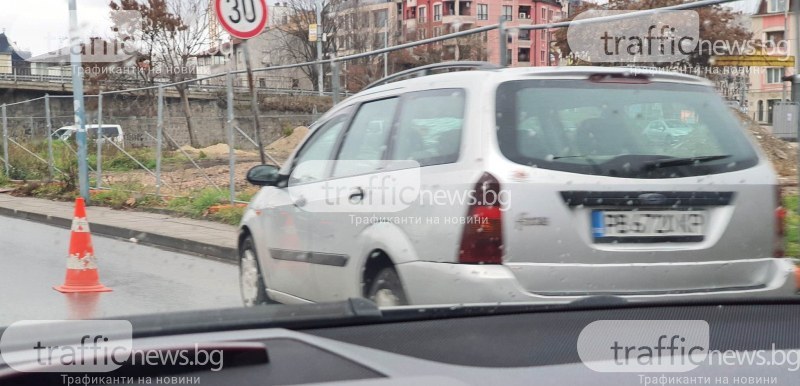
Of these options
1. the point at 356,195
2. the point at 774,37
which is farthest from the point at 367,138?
the point at 774,37

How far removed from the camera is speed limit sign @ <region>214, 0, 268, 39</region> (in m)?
9.92

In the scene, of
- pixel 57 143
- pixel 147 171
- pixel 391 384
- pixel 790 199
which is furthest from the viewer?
pixel 57 143

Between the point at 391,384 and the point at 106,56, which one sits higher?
the point at 106,56

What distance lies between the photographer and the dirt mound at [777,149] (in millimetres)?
8219

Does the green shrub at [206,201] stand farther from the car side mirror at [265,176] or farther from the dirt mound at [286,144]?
the car side mirror at [265,176]

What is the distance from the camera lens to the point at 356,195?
5016 millimetres

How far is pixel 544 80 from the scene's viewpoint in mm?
4438

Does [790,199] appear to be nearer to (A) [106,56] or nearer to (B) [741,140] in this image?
(B) [741,140]

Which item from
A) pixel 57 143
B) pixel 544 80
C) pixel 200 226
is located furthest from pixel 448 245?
pixel 57 143

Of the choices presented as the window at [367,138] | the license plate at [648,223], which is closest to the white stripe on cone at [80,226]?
the window at [367,138]

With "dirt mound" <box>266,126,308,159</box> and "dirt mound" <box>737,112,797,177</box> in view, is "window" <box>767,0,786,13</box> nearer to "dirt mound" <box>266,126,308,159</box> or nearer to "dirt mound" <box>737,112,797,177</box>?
"dirt mound" <box>737,112,797,177</box>

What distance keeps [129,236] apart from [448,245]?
905 centimetres

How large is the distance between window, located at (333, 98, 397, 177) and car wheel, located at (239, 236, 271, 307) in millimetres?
1410

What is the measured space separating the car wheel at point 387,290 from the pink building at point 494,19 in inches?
163
